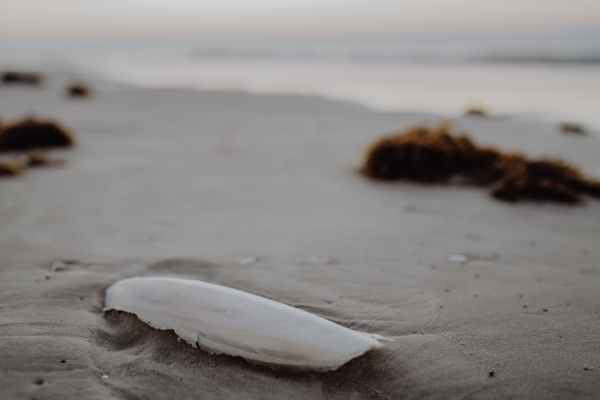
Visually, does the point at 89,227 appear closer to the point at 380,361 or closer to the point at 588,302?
the point at 380,361

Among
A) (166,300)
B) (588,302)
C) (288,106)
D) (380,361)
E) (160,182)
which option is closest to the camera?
(380,361)

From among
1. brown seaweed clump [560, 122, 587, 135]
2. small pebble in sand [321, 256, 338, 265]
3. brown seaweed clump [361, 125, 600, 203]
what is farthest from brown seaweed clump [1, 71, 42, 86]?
brown seaweed clump [560, 122, 587, 135]

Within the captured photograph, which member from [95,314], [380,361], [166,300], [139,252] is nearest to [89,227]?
[139,252]

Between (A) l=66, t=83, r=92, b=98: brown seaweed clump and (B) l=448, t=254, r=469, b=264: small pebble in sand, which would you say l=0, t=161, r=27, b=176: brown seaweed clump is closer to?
(B) l=448, t=254, r=469, b=264: small pebble in sand

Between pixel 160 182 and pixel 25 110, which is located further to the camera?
pixel 25 110

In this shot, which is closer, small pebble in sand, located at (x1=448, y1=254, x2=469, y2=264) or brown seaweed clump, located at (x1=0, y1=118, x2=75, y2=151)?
small pebble in sand, located at (x1=448, y1=254, x2=469, y2=264)
